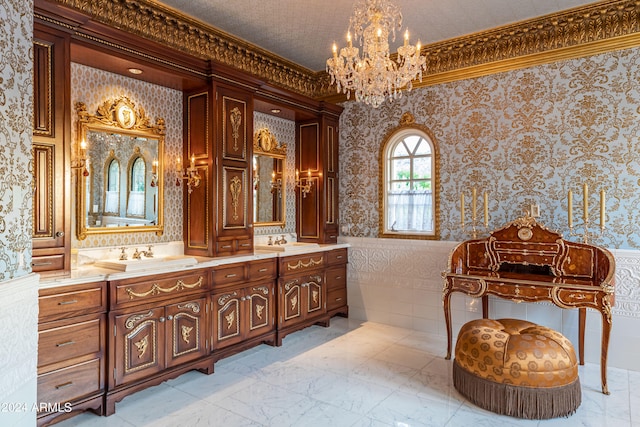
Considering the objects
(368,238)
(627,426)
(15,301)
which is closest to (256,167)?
(368,238)

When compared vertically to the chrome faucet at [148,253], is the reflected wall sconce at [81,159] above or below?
above

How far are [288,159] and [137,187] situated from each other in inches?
85.1

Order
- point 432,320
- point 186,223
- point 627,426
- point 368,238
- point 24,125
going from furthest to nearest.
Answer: point 368,238
point 432,320
point 186,223
point 627,426
point 24,125

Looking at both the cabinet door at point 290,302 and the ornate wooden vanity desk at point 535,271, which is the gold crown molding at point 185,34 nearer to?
the cabinet door at point 290,302

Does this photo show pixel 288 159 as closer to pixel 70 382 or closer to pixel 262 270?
pixel 262 270

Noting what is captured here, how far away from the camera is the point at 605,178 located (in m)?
3.93

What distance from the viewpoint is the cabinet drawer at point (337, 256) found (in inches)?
206

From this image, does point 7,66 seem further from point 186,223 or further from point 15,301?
point 186,223

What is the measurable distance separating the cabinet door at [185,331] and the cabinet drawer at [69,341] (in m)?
0.57

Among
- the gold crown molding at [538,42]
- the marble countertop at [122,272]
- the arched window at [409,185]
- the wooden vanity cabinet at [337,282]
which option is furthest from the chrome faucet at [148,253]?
the gold crown molding at [538,42]

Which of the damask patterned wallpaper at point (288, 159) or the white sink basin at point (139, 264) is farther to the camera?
the damask patterned wallpaper at point (288, 159)

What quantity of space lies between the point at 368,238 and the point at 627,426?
3230 millimetres

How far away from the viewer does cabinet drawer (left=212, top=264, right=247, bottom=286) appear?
3.79 meters

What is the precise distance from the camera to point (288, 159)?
552cm
